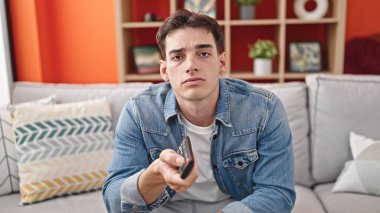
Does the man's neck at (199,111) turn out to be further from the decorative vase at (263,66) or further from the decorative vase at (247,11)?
the decorative vase at (247,11)

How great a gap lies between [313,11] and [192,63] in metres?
1.54

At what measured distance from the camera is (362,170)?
5.24ft

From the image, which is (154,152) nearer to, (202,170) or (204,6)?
(202,170)

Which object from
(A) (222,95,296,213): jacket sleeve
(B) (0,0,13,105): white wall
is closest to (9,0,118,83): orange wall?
(B) (0,0,13,105): white wall

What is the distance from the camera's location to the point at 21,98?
1.93 m

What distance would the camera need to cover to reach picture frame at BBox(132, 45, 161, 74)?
2.52 metres

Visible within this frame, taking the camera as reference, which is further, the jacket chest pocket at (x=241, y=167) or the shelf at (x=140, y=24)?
the shelf at (x=140, y=24)

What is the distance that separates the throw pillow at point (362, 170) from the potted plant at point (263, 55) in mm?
882

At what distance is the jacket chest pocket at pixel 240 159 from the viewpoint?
129cm

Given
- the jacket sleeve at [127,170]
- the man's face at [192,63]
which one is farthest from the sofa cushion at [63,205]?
the man's face at [192,63]

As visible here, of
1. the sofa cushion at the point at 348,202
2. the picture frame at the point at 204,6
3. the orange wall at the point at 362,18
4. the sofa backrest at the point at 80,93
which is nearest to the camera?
the sofa cushion at the point at 348,202

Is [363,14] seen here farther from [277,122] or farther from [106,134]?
[106,134]

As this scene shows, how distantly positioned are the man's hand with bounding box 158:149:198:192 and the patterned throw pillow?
810 millimetres

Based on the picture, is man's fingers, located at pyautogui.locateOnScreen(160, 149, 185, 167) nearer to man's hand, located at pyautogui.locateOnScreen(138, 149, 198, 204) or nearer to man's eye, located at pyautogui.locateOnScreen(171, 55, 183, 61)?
man's hand, located at pyautogui.locateOnScreen(138, 149, 198, 204)
